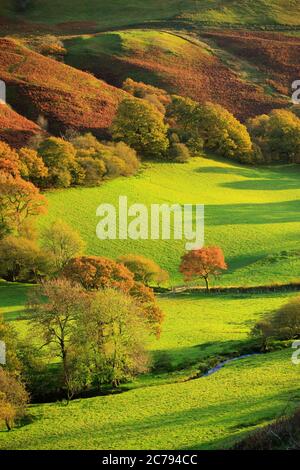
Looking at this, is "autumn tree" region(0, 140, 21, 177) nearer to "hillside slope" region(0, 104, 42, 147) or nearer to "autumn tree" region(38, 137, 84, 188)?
"autumn tree" region(38, 137, 84, 188)

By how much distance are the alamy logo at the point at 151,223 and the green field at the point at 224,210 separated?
96cm

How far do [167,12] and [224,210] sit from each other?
95.6 meters

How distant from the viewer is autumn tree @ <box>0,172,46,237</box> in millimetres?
69438

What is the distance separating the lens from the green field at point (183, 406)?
33969mm

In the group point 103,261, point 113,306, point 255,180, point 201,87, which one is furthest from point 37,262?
point 201,87

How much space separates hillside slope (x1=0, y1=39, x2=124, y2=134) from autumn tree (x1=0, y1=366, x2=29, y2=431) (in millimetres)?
65264

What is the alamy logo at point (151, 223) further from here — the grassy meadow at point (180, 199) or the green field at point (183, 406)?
the green field at point (183, 406)

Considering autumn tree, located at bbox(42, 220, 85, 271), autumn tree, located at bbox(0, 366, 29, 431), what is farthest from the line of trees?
autumn tree, located at bbox(0, 366, 29, 431)

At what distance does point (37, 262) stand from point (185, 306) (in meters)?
14.3

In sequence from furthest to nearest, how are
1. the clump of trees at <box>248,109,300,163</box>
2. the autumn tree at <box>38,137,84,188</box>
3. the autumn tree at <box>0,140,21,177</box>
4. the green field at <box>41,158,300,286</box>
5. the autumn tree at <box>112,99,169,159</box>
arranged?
1. the clump of trees at <box>248,109,300,163</box>
2. the autumn tree at <box>112,99,169,159</box>
3. the autumn tree at <box>38,137,84,188</box>
4. the autumn tree at <box>0,140,21,177</box>
5. the green field at <box>41,158,300,286</box>

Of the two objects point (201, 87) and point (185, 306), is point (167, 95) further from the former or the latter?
point (185, 306)

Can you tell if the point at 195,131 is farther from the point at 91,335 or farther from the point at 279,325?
the point at 91,335

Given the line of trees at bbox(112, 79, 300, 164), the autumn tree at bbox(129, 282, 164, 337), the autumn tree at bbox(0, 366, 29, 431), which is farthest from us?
the line of trees at bbox(112, 79, 300, 164)

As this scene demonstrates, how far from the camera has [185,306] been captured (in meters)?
60.6
